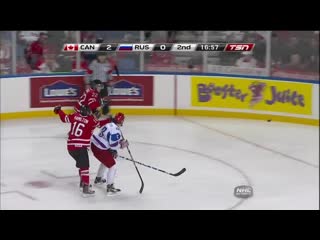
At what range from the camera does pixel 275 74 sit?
10.2m

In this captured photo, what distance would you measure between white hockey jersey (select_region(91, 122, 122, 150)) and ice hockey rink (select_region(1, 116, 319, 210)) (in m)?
0.50

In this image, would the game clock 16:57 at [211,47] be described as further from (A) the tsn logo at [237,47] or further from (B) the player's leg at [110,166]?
(B) the player's leg at [110,166]

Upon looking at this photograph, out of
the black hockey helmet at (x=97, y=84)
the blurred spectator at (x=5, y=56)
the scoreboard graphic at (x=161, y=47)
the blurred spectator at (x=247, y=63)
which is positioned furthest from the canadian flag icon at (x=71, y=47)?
the blurred spectator at (x=247, y=63)

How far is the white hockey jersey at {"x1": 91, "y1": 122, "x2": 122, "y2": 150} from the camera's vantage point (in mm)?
5191

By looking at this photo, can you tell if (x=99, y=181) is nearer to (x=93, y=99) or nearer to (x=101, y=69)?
(x=93, y=99)

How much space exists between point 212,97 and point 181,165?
3721 millimetres

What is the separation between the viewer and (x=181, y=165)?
7262 millimetres

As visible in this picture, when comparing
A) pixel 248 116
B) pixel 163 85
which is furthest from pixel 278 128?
pixel 163 85

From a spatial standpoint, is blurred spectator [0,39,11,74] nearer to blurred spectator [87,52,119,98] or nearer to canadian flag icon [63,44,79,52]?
blurred spectator [87,52,119,98]

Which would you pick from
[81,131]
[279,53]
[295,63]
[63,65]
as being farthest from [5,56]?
[63,65]

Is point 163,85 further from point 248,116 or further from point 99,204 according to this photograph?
point 99,204

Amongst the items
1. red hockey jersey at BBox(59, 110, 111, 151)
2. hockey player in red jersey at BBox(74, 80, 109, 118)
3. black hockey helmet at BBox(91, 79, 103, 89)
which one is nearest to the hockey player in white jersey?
red hockey jersey at BBox(59, 110, 111, 151)

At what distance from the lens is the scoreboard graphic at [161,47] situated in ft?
8.16

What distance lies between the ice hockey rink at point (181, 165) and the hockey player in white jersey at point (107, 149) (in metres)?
0.16
